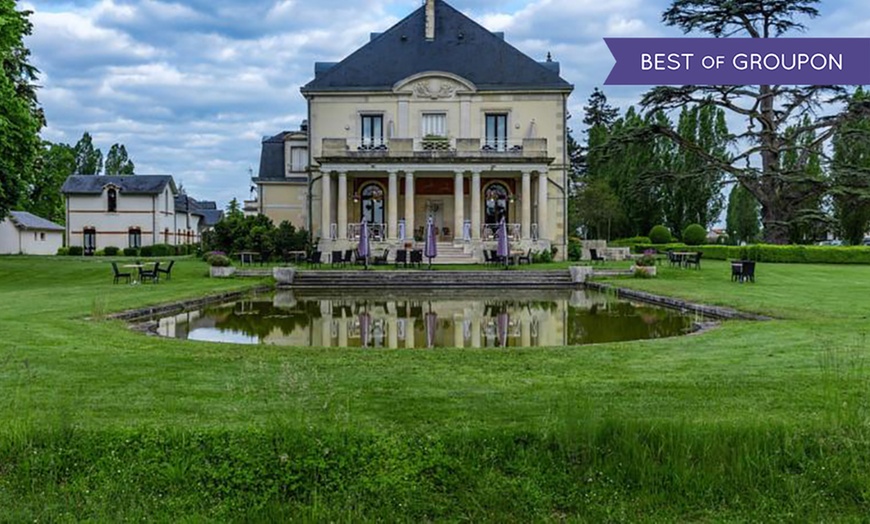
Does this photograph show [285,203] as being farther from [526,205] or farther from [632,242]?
[632,242]

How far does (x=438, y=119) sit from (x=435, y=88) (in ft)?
5.23

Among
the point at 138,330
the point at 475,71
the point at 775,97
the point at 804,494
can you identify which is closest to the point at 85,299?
the point at 138,330

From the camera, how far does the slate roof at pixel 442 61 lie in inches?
1378

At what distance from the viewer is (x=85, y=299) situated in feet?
50.9

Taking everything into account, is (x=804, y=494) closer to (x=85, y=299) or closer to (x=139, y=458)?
(x=139, y=458)

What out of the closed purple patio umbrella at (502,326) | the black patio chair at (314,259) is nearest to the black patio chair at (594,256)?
the black patio chair at (314,259)

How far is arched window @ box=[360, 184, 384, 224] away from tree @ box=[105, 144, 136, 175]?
56321 mm

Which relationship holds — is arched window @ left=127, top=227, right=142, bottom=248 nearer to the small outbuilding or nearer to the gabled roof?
the gabled roof

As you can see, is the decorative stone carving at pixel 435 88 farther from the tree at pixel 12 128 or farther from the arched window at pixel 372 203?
the tree at pixel 12 128

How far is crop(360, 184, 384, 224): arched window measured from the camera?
1384 inches

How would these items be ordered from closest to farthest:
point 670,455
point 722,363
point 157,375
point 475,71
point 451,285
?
1. point 670,455
2. point 157,375
3. point 722,363
4. point 451,285
5. point 475,71

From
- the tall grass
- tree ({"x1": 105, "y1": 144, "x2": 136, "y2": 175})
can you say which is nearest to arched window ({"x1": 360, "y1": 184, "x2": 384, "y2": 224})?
the tall grass

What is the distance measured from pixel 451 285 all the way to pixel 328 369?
629 inches

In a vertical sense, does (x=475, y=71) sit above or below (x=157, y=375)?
above
